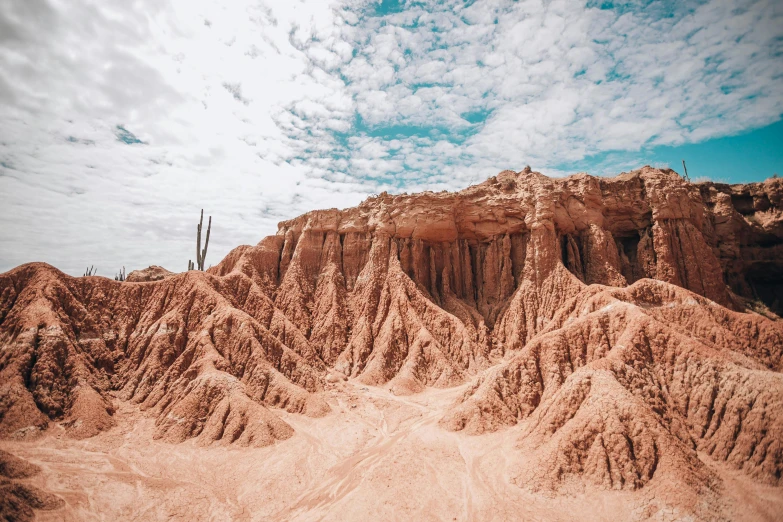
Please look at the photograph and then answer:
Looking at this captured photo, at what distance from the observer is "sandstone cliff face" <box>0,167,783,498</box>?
2006cm

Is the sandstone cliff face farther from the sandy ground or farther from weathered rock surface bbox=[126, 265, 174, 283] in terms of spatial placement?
weathered rock surface bbox=[126, 265, 174, 283]

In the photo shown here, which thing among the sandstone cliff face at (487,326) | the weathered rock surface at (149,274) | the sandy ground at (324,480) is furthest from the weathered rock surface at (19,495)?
the weathered rock surface at (149,274)

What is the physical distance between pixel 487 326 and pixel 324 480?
29283 millimetres

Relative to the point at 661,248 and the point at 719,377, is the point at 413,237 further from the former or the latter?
the point at 719,377

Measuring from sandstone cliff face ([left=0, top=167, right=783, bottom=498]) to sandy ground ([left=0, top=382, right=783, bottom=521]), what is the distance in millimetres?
1191

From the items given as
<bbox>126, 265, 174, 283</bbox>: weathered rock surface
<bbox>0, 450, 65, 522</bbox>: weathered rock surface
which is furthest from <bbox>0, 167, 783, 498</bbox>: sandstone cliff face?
<bbox>126, 265, 174, 283</bbox>: weathered rock surface

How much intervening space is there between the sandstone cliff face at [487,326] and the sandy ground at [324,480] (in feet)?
3.91

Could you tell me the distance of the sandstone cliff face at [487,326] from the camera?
20.1 m

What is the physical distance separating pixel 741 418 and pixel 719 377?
238cm

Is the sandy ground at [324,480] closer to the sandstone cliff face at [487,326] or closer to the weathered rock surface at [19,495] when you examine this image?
the weathered rock surface at [19,495]

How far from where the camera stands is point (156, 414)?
30.6 metres

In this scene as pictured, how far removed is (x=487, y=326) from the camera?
46938 millimetres

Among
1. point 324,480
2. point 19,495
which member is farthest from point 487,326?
point 19,495

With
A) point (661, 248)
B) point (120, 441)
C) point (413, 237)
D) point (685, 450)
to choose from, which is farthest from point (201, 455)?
point (661, 248)
